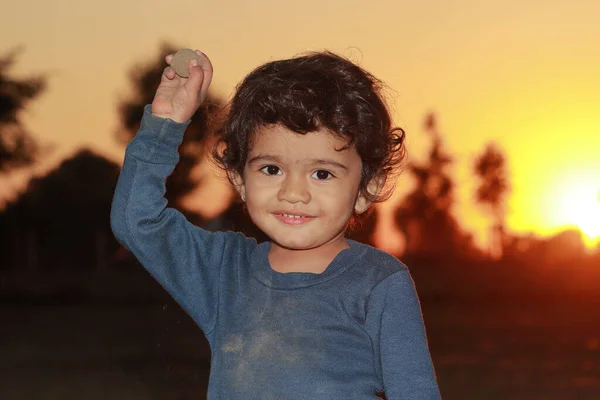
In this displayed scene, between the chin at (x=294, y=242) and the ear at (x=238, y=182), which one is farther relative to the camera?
the ear at (x=238, y=182)

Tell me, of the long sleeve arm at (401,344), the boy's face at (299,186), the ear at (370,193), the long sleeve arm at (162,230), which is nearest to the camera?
the long sleeve arm at (401,344)

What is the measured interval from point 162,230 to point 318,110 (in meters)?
0.63

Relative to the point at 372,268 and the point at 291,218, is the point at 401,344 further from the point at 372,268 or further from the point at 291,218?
the point at 291,218

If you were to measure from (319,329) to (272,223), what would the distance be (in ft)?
1.18

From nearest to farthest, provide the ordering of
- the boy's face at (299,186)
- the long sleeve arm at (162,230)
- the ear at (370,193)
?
the boy's face at (299,186) < the long sleeve arm at (162,230) < the ear at (370,193)

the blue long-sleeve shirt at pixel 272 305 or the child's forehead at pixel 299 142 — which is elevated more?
the child's forehead at pixel 299 142

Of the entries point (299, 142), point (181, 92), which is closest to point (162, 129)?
point (181, 92)

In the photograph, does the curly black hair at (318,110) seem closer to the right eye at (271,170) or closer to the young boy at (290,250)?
the young boy at (290,250)

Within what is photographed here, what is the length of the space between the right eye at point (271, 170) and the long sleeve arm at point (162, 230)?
11.8 inches

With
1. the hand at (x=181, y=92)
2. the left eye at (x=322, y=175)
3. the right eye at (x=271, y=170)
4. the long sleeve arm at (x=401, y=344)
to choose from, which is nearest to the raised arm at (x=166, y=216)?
the hand at (x=181, y=92)

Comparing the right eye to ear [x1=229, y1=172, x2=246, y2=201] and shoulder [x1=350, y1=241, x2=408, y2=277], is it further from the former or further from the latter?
shoulder [x1=350, y1=241, x2=408, y2=277]

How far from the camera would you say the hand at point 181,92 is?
322 centimetres

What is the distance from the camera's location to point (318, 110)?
319 cm

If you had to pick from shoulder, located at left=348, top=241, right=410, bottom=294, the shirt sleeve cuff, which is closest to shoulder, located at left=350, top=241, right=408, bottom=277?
shoulder, located at left=348, top=241, right=410, bottom=294
